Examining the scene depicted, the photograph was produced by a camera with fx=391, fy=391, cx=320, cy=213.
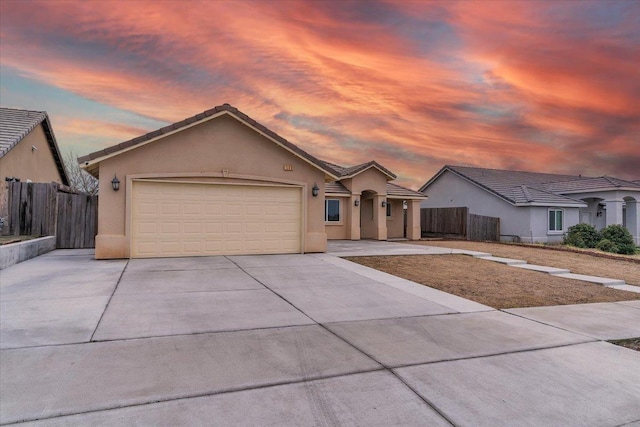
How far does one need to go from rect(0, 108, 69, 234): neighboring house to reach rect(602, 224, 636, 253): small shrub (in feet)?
86.9

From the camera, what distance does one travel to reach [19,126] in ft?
55.9

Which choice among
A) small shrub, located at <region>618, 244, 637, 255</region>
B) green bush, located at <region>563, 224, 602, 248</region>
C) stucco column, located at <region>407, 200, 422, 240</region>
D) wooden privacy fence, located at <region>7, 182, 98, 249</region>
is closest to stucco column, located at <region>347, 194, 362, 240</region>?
stucco column, located at <region>407, 200, 422, 240</region>

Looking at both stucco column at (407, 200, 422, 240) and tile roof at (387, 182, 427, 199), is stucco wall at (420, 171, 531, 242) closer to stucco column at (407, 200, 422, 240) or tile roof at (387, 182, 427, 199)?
tile roof at (387, 182, 427, 199)

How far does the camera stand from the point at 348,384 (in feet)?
11.5

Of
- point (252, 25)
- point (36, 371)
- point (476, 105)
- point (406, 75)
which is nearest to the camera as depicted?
point (36, 371)

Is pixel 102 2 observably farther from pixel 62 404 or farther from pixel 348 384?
pixel 348 384

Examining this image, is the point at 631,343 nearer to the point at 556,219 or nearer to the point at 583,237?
the point at 583,237

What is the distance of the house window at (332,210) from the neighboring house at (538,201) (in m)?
→ 11.1

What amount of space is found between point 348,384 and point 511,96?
707 inches

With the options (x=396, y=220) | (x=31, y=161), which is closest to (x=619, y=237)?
(x=396, y=220)

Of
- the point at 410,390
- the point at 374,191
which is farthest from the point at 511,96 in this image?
the point at 410,390

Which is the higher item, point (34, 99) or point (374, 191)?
point (34, 99)

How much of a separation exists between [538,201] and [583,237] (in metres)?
3.43

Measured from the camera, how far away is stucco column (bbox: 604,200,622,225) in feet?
81.4
